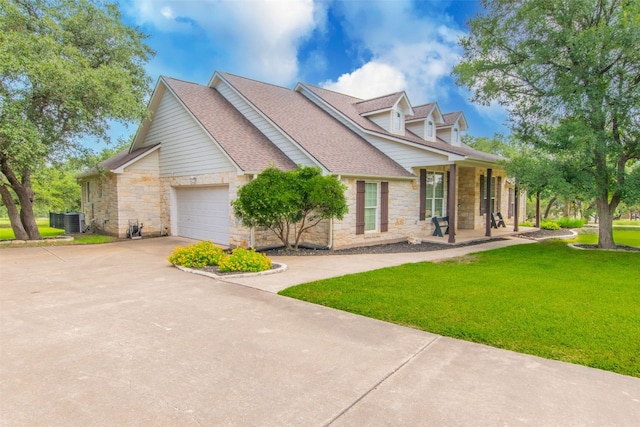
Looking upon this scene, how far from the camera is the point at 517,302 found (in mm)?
5949

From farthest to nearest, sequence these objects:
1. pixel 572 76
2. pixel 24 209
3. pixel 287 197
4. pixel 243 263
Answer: pixel 24 209 < pixel 572 76 < pixel 287 197 < pixel 243 263

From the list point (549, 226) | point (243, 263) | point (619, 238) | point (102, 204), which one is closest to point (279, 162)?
point (243, 263)

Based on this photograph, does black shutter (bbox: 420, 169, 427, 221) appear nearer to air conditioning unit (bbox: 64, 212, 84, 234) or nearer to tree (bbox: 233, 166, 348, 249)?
tree (bbox: 233, 166, 348, 249)

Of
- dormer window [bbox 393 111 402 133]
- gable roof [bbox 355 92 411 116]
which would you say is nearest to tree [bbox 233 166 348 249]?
dormer window [bbox 393 111 402 133]

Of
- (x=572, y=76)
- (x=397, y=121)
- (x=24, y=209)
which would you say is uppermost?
(x=572, y=76)

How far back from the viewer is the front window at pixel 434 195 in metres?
15.1

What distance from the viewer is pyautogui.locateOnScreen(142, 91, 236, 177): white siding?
41.9ft

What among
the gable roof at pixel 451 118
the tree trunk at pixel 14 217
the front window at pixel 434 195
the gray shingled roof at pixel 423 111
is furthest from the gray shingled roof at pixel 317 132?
the tree trunk at pixel 14 217

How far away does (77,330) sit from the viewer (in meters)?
4.70

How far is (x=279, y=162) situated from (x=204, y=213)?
3661mm

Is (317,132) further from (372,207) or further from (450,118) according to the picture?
(450,118)

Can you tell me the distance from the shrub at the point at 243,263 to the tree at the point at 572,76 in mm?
9476

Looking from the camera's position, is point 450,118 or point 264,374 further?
point 450,118

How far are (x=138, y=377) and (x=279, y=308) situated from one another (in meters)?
2.46
